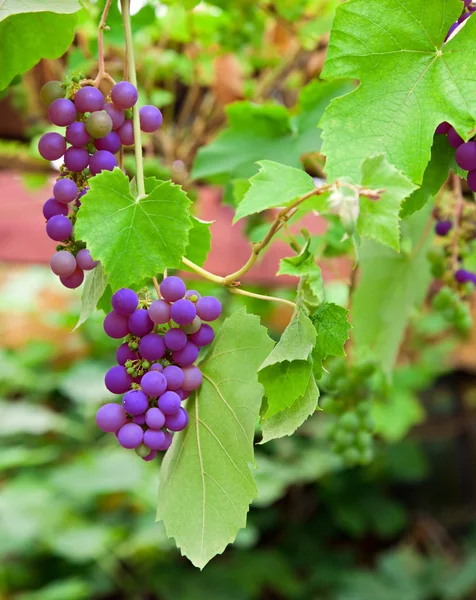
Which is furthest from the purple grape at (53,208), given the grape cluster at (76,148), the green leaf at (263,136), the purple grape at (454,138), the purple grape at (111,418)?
the green leaf at (263,136)

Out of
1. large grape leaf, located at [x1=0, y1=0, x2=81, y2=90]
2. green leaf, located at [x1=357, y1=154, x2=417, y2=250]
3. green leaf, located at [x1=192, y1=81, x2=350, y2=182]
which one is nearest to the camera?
green leaf, located at [x1=357, y1=154, x2=417, y2=250]

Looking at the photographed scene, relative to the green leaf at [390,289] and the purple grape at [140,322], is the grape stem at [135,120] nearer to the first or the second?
the purple grape at [140,322]

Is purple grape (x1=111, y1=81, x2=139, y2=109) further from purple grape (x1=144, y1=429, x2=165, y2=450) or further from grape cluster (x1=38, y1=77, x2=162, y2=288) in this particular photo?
purple grape (x1=144, y1=429, x2=165, y2=450)

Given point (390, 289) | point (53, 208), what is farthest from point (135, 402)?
point (390, 289)

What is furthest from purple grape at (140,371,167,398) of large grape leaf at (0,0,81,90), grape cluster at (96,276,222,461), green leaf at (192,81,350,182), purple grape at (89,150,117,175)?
green leaf at (192,81,350,182)

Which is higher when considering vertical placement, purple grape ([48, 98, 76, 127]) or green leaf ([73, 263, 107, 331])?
purple grape ([48, 98, 76, 127])

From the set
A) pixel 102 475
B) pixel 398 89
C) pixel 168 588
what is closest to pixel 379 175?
pixel 398 89

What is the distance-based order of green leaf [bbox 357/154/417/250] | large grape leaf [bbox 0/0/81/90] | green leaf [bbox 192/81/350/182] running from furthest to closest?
green leaf [bbox 192/81/350/182], large grape leaf [bbox 0/0/81/90], green leaf [bbox 357/154/417/250]
